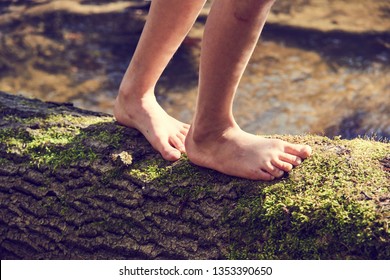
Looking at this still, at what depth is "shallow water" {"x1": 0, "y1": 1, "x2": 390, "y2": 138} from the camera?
4.50 meters

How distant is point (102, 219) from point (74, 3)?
4.45 m

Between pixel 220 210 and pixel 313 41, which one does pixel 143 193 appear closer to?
pixel 220 210

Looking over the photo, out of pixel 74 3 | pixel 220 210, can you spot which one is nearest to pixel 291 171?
pixel 220 210

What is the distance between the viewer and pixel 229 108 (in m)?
2.28

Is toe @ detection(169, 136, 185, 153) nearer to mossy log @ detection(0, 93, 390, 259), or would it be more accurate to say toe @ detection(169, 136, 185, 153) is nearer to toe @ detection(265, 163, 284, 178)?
mossy log @ detection(0, 93, 390, 259)

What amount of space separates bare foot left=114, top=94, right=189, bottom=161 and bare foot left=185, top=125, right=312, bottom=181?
0.30 ft

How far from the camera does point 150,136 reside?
244cm

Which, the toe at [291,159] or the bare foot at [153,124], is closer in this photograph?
the toe at [291,159]

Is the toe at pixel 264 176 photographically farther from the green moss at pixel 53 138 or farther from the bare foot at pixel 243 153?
the green moss at pixel 53 138

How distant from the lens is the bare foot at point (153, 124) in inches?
93.4

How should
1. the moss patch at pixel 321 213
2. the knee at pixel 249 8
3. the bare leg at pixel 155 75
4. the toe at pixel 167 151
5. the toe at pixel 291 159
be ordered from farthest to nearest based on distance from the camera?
the bare leg at pixel 155 75, the toe at pixel 167 151, the toe at pixel 291 159, the knee at pixel 249 8, the moss patch at pixel 321 213

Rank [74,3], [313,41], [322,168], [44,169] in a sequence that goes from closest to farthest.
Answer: [322,168], [44,169], [313,41], [74,3]

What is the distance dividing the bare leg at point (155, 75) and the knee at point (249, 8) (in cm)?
40

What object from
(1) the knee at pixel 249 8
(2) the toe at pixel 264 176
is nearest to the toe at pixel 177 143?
(2) the toe at pixel 264 176
